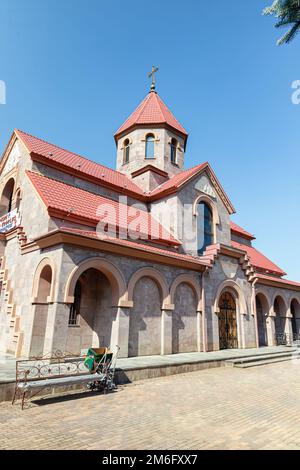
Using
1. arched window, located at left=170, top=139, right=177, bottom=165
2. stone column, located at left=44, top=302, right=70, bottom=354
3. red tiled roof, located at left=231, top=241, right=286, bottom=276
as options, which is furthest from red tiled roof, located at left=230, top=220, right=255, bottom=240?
stone column, located at left=44, top=302, right=70, bottom=354

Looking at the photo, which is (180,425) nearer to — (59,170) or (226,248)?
(226,248)

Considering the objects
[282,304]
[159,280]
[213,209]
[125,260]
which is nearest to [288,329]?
[282,304]

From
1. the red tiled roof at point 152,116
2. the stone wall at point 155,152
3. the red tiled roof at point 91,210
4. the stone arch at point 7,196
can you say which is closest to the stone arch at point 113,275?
the red tiled roof at point 91,210

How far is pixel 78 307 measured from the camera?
12.3 metres

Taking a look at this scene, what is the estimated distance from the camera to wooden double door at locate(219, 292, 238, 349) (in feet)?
53.9

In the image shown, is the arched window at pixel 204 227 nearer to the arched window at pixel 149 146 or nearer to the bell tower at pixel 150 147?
the bell tower at pixel 150 147

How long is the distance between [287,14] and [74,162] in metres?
12.5

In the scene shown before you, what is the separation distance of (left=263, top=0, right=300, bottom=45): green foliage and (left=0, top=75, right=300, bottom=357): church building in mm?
8182

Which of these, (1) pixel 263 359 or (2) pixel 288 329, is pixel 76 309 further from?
(2) pixel 288 329

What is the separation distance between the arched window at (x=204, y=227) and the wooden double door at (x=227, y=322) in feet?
10.2

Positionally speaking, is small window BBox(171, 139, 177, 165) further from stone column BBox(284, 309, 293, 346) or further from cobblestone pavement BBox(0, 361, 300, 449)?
cobblestone pavement BBox(0, 361, 300, 449)

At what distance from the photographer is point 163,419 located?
5.80 meters

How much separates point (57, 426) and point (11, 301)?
8700mm
